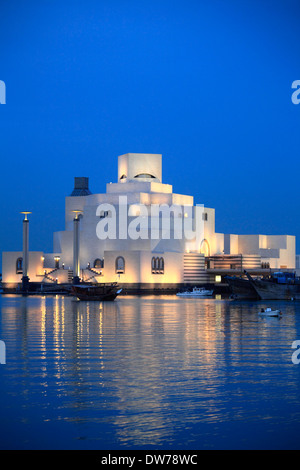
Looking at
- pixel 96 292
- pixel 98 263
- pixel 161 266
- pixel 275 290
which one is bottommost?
pixel 96 292

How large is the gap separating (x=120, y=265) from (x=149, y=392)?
262 feet

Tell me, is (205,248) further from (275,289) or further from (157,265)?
(275,289)

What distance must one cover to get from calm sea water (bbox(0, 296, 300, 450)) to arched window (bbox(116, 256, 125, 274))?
217ft

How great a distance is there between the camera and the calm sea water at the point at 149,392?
1206 centimetres

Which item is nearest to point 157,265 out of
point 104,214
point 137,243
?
point 137,243

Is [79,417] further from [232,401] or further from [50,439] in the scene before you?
[232,401]

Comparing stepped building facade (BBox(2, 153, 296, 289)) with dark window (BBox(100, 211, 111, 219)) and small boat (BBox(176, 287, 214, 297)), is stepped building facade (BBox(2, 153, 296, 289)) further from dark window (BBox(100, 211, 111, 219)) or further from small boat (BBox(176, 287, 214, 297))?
small boat (BBox(176, 287, 214, 297))

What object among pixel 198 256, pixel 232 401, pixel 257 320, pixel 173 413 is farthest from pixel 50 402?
pixel 198 256

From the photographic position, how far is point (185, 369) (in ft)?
62.6

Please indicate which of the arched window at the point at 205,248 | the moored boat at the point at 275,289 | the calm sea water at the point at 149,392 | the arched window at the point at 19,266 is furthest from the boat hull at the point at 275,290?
the arched window at the point at 19,266

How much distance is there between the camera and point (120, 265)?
9538 cm

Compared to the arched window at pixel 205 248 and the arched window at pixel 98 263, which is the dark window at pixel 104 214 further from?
the arched window at pixel 205 248

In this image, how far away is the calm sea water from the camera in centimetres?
1206

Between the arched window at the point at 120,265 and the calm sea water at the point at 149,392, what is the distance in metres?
66.2
